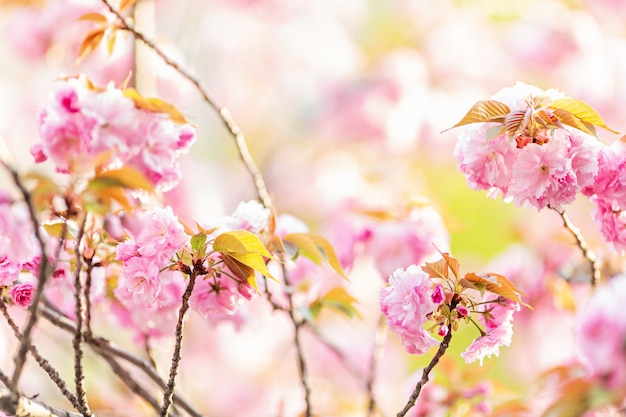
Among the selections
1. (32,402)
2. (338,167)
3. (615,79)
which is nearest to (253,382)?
(338,167)

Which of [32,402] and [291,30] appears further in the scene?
[291,30]

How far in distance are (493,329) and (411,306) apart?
0.12 metres

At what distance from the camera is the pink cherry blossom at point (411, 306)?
886 mm

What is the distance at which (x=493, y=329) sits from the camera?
921 mm

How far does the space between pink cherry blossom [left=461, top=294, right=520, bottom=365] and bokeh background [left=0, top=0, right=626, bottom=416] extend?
1006mm

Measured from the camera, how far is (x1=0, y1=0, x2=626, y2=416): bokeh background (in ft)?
7.36

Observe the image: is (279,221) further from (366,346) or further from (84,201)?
(366,346)

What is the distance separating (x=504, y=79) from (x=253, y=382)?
174 cm

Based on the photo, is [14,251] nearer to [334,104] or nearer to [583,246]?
[583,246]

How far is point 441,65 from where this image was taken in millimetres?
3330

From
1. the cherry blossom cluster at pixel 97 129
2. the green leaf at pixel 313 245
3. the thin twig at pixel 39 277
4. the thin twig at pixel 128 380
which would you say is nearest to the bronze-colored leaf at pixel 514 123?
the green leaf at pixel 313 245

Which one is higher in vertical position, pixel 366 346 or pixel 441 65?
pixel 441 65

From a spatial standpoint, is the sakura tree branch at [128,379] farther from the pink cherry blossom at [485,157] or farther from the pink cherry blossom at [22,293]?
the pink cherry blossom at [485,157]

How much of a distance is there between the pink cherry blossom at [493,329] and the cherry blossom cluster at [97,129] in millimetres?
437
